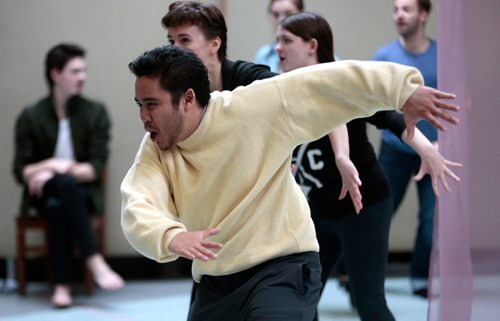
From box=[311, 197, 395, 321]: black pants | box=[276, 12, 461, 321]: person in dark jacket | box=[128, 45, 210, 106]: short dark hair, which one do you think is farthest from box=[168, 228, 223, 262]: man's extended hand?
box=[311, 197, 395, 321]: black pants

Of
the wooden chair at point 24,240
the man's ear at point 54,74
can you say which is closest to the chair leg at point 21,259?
the wooden chair at point 24,240

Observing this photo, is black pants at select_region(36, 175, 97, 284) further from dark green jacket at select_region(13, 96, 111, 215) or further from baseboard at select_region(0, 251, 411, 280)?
baseboard at select_region(0, 251, 411, 280)

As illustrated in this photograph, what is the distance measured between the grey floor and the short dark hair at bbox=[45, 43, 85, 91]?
49.4 inches

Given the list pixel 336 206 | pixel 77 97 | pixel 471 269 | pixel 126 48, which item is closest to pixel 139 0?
pixel 126 48

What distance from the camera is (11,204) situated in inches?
218

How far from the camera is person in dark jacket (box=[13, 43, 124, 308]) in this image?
5043mm

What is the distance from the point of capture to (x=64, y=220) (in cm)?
506

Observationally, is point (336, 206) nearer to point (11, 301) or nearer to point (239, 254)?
point (239, 254)

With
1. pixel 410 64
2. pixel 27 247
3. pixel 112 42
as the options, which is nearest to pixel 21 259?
pixel 27 247

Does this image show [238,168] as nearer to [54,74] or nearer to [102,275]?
[102,275]

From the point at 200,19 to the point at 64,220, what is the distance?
8.31ft

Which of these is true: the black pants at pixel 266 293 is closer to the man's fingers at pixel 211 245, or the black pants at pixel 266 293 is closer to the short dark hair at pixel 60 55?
the man's fingers at pixel 211 245

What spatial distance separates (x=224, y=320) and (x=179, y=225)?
35 cm

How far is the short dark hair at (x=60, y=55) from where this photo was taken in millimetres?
5094
